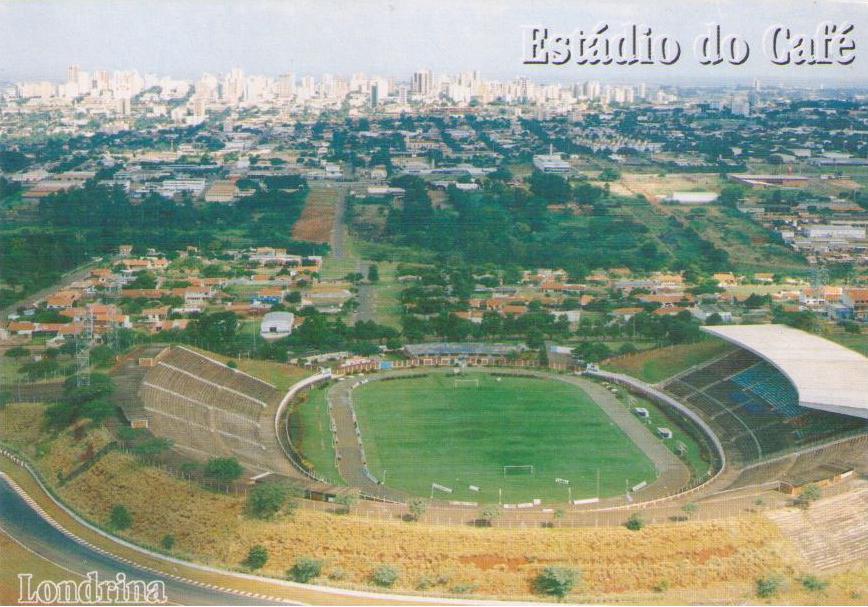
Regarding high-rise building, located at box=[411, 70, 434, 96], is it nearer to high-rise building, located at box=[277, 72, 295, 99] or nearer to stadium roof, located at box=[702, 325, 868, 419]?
high-rise building, located at box=[277, 72, 295, 99]

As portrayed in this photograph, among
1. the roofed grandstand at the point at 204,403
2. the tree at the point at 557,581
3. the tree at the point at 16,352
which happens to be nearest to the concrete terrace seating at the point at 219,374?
the roofed grandstand at the point at 204,403

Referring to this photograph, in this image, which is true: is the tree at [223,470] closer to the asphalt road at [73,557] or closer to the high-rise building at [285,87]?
the asphalt road at [73,557]

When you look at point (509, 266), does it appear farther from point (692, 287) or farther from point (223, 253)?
point (223, 253)

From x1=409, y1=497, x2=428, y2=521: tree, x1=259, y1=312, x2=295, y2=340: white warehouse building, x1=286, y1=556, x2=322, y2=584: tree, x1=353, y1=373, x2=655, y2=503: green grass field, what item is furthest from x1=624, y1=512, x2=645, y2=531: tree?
x1=259, y1=312, x2=295, y2=340: white warehouse building

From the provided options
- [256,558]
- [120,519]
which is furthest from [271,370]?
[256,558]

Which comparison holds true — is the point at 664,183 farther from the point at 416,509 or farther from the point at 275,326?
the point at 416,509

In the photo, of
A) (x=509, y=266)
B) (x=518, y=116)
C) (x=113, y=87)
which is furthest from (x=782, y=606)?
(x=113, y=87)
